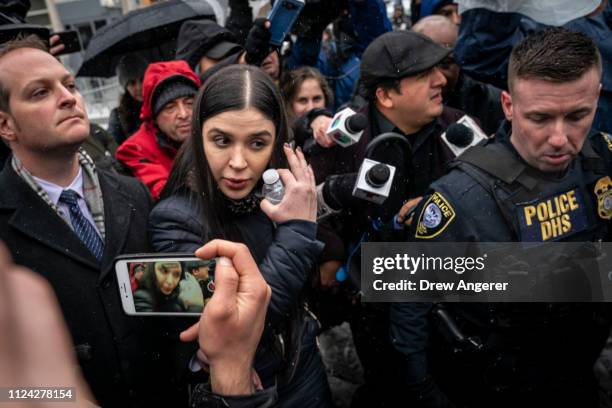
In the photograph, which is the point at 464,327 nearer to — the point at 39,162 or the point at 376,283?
the point at 376,283

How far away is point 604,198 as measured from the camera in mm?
1883

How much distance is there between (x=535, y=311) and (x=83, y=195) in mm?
1872

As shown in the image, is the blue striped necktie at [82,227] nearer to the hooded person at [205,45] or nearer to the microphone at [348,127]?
the microphone at [348,127]

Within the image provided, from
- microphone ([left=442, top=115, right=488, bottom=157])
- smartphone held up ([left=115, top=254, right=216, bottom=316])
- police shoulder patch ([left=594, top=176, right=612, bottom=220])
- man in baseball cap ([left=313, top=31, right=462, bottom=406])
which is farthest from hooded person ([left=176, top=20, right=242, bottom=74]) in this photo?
police shoulder patch ([left=594, top=176, right=612, bottom=220])

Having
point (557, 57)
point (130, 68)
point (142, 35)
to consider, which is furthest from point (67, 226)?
point (142, 35)

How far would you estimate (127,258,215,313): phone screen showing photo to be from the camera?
1359 mm

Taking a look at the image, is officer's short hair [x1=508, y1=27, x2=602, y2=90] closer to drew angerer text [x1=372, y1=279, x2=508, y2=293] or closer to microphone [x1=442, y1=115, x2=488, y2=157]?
→ microphone [x1=442, y1=115, x2=488, y2=157]

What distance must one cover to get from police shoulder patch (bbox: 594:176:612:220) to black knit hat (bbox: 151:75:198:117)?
7.16 feet

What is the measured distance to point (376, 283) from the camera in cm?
209

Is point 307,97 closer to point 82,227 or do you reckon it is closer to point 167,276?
point 82,227

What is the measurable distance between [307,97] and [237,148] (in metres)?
1.85

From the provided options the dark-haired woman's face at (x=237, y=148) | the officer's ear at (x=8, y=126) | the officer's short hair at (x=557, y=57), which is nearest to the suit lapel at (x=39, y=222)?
the officer's ear at (x=8, y=126)

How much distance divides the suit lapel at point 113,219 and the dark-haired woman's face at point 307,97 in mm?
1748

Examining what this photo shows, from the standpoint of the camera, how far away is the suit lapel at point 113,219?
1729 millimetres
